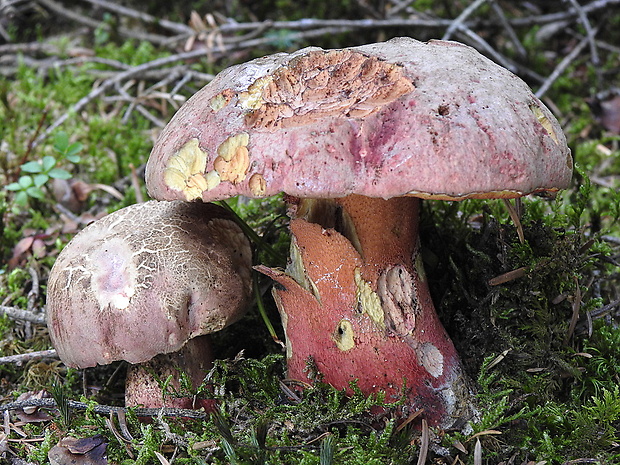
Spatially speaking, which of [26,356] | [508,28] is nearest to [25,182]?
[26,356]

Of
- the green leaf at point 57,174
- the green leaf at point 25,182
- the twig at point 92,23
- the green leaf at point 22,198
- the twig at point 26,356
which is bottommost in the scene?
the twig at point 26,356

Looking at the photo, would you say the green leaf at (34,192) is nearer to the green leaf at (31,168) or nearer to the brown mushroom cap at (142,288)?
the green leaf at (31,168)

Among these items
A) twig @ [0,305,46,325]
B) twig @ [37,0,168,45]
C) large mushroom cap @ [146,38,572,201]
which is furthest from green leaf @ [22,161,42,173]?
twig @ [37,0,168,45]

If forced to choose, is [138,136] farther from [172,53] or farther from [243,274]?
[243,274]

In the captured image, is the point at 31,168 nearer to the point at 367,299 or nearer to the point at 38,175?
the point at 38,175

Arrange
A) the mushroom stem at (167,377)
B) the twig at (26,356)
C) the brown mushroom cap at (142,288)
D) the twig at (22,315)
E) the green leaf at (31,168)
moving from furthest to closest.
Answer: the green leaf at (31,168)
the twig at (22,315)
the twig at (26,356)
the mushroom stem at (167,377)
the brown mushroom cap at (142,288)

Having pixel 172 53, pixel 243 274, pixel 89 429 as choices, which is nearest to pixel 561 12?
pixel 172 53

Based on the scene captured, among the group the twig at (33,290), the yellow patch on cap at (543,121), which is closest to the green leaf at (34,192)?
the twig at (33,290)
